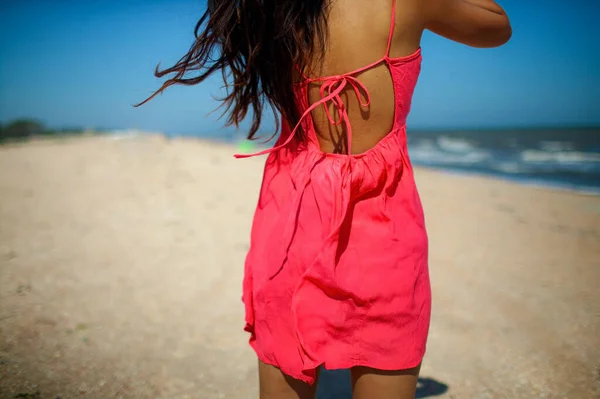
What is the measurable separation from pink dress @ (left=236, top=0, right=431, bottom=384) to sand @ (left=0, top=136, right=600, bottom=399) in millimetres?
1486

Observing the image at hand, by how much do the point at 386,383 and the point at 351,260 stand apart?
1.10ft

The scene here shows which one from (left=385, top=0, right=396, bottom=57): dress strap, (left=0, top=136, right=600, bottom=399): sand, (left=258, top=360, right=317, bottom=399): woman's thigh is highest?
(left=385, top=0, right=396, bottom=57): dress strap

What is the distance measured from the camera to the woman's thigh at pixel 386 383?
3.46 feet

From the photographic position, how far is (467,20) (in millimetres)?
1032

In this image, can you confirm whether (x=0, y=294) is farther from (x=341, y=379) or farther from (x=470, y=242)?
(x=470, y=242)

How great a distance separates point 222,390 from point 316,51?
6.80 ft

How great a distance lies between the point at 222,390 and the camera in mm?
2375

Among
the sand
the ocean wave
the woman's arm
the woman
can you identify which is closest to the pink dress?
the woman

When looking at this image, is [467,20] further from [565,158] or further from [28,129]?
[28,129]

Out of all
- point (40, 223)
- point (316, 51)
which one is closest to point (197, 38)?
point (316, 51)

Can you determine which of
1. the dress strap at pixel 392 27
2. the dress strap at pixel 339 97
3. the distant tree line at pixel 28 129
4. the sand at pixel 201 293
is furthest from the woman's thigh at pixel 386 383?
the distant tree line at pixel 28 129

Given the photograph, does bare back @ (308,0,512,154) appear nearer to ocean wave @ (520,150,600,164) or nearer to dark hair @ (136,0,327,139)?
dark hair @ (136,0,327,139)

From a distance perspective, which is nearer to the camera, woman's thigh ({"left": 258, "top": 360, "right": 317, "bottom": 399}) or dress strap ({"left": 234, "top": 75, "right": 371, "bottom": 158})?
dress strap ({"left": 234, "top": 75, "right": 371, "bottom": 158})

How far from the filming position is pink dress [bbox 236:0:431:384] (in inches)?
41.2
